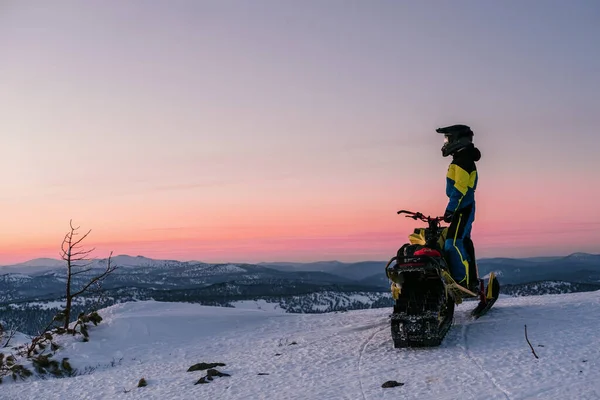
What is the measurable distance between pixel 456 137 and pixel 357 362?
449cm

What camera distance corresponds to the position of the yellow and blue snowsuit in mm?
8709

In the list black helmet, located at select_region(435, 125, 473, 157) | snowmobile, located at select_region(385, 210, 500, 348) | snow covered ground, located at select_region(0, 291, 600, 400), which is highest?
black helmet, located at select_region(435, 125, 473, 157)

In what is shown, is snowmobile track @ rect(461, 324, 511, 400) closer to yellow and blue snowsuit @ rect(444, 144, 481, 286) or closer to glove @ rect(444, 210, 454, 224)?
yellow and blue snowsuit @ rect(444, 144, 481, 286)

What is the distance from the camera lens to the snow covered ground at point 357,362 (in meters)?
5.73

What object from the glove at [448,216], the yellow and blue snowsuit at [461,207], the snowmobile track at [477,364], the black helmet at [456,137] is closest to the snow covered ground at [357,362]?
the snowmobile track at [477,364]

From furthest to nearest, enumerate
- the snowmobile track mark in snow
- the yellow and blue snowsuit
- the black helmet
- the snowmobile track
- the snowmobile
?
the black helmet → the yellow and blue snowsuit → the snowmobile → the snowmobile track mark in snow → the snowmobile track

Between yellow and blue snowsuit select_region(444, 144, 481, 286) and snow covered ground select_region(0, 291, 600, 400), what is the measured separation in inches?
44.9

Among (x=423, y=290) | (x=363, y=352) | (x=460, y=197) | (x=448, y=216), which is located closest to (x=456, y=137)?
(x=460, y=197)

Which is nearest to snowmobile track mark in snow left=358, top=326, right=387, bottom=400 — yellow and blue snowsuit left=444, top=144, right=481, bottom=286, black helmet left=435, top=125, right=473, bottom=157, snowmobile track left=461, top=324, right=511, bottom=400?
snowmobile track left=461, top=324, right=511, bottom=400

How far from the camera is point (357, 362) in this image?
741 centimetres

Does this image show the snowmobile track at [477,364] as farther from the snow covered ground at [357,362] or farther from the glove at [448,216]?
the glove at [448,216]

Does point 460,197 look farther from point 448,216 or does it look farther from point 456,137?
point 456,137

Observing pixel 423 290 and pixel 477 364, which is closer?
pixel 477 364

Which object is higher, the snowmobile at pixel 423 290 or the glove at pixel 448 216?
the glove at pixel 448 216
